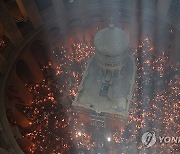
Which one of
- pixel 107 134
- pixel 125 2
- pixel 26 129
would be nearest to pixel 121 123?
pixel 107 134

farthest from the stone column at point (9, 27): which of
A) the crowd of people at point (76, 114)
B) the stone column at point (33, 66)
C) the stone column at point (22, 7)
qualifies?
the crowd of people at point (76, 114)

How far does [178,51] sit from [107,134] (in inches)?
521

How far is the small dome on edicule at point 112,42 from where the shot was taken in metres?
27.0

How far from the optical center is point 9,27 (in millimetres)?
30719

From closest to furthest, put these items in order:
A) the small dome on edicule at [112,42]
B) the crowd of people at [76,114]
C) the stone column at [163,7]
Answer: the small dome on edicule at [112,42]
the stone column at [163,7]
the crowd of people at [76,114]

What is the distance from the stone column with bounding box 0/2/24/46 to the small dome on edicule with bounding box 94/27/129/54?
982cm

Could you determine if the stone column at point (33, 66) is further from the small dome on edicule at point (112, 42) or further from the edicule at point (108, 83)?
the small dome on edicule at point (112, 42)

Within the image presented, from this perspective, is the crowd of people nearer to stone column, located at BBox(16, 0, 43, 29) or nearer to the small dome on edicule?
stone column, located at BBox(16, 0, 43, 29)

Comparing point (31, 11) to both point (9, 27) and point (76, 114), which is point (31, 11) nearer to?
point (9, 27)

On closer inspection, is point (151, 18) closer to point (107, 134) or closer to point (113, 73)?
point (113, 73)

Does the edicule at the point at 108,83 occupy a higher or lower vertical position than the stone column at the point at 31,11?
lower

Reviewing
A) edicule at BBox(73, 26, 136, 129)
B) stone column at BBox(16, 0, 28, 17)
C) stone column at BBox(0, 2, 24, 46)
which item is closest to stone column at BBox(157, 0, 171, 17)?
edicule at BBox(73, 26, 136, 129)

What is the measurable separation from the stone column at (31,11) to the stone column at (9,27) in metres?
2.12

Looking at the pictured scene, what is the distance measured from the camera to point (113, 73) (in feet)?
97.7
